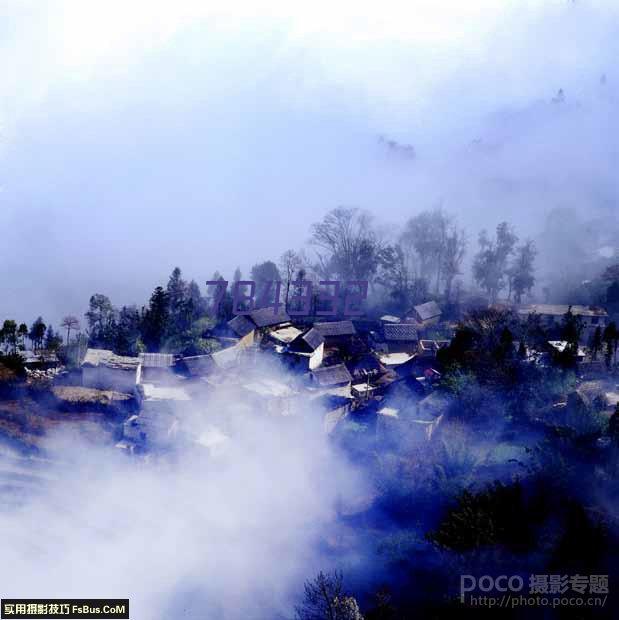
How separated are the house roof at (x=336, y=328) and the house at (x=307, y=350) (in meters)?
0.84

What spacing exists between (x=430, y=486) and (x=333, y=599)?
3658 millimetres

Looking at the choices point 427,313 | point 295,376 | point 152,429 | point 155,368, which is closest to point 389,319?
point 427,313

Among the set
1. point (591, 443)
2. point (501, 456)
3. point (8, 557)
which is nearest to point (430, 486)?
point (501, 456)

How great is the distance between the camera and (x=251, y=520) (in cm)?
1256

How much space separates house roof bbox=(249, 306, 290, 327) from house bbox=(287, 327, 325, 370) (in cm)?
310

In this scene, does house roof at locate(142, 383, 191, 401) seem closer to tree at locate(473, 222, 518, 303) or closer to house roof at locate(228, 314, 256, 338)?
house roof at locate(228, 314, 256, 338)

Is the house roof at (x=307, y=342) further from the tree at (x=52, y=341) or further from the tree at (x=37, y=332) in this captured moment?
the tree at (x=37, y=332)

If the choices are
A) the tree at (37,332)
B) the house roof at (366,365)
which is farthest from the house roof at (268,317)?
the tree at (37,332)

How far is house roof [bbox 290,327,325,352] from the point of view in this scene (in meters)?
21.0

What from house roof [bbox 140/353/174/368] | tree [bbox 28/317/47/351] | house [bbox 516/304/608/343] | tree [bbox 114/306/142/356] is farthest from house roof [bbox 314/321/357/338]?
tree [bbox 28/317/47/351]

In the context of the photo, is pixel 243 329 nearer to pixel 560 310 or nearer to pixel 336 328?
pixel 336 328

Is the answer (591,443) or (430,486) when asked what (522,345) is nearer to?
(591,443)

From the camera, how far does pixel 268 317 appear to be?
2480 centimetres

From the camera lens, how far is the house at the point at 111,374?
1895 centimetres
